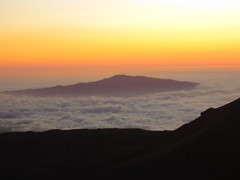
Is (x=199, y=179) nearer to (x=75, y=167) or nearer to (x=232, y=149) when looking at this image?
(x=232, y=149)

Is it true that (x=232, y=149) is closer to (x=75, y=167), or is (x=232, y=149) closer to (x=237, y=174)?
(x=237, y=174)

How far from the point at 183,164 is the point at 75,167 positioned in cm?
1646

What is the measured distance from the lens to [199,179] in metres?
30.5

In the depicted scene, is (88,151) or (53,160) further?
(88,151)

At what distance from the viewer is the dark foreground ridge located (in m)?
33.4

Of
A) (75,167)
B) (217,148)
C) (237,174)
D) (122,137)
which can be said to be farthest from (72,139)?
(237,174)

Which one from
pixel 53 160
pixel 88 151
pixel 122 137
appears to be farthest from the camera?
pixel 122 137

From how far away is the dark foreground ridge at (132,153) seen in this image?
3344 cm

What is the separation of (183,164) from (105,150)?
21.4 metres

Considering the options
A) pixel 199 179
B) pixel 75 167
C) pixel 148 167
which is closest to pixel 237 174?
pixel 199 179

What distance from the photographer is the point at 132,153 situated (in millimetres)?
48281

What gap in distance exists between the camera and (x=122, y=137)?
212 feet

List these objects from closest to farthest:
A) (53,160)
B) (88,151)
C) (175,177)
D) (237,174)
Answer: (237,174)
(175,177)
(53,160)
(88,151)

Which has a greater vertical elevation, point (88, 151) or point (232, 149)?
point (232, 149)
